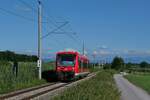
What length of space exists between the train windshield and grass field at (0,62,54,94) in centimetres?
274

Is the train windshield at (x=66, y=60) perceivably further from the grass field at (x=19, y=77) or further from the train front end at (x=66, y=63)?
the grass field at (x=19, y=77)

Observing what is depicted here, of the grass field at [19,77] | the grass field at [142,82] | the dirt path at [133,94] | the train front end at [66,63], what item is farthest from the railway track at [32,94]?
the train front end at [66,63]

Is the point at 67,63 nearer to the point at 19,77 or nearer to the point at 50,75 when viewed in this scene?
the point at 50,75

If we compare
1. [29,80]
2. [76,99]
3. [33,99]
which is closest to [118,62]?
[29,80]

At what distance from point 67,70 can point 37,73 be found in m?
3.29

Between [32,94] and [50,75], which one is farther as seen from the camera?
[50,75]

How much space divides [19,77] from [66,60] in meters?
8.62

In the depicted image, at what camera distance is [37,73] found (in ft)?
157

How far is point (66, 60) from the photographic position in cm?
4812

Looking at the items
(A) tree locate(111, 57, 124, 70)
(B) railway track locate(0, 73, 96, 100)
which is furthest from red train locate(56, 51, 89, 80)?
(A) tree locate(111, 57, 124, 70)

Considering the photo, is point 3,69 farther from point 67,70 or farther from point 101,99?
point 101,99

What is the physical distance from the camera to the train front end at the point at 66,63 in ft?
156

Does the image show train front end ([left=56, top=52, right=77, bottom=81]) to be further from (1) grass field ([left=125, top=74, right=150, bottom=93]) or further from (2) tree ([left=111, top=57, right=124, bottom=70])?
(2) tree ([left=111, top=57, right=124, bottom=70])

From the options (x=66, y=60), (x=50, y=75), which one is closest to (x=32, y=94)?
(x=66, y=60)
